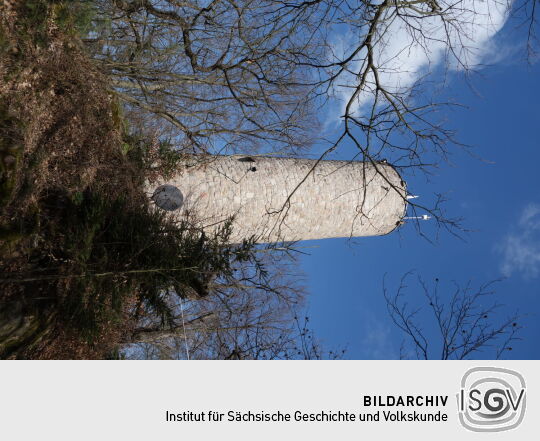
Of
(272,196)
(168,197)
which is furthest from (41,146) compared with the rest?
(272,196)

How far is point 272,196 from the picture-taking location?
314 inches

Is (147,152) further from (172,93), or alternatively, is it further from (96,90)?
(172,93)

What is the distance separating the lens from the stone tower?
759 centimetres

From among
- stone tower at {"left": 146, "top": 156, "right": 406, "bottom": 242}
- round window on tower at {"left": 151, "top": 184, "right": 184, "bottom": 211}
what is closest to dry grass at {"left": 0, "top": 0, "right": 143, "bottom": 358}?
round window on tower at {"left": 151, "top": 184, "right": 184, "bottom": 211}

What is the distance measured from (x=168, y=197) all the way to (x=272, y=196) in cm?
178

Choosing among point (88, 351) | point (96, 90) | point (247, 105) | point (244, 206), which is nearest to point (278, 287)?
point (244, 206)
